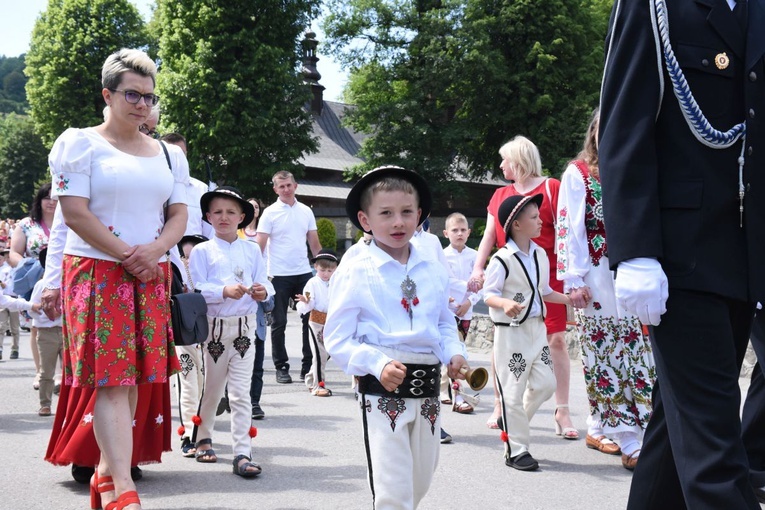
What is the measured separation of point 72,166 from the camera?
15.2 ft

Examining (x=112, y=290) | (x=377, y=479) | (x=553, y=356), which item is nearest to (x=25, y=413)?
(x=112, y=290)

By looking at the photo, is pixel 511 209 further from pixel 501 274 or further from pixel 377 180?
pixel 377 180

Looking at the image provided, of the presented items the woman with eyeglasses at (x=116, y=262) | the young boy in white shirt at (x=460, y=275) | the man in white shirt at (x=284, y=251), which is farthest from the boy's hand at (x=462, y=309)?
the woman with eyeglasses at (x=116, y=262)

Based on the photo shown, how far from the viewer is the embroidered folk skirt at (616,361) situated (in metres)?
6.21

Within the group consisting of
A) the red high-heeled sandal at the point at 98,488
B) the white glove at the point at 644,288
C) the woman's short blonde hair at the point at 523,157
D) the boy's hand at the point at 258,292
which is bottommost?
the red high-heeled sandal at the point at 98,488

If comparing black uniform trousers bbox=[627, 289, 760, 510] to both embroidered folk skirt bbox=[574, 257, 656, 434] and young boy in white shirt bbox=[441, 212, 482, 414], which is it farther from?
young boy in white shirt bbox=[441, 212, 482, 414]

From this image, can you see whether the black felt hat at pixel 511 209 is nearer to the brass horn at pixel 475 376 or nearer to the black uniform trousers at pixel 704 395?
the brass horn at pixel 475 376

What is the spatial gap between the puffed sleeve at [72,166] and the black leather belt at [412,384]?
6.09 feet

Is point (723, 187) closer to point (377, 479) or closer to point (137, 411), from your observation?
point (377, 479)

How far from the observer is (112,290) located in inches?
184

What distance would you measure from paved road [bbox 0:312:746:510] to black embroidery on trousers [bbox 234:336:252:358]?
0.77 meters

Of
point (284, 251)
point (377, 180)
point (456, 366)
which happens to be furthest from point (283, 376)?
point (456, 366)

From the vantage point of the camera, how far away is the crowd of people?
3.06 metres

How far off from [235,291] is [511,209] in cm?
203
